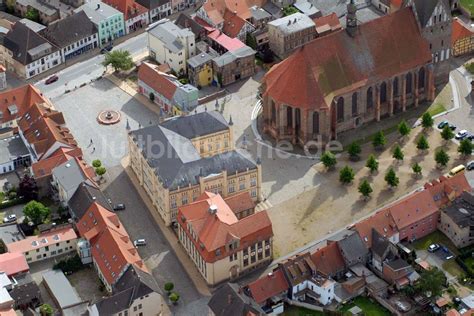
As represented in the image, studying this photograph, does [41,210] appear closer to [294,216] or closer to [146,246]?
[146,246]

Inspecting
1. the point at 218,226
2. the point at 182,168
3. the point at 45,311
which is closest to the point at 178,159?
the point at 182,168

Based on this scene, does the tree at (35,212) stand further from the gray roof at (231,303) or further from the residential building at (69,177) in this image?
the gray roof at (231,303)

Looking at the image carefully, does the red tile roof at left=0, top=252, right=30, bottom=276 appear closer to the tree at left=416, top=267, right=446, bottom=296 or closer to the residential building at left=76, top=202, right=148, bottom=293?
the residential building at left=76, top=202, right=148, bottom=293

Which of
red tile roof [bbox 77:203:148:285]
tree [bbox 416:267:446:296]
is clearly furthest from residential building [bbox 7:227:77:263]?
tree [bbox 416:267:446:296]

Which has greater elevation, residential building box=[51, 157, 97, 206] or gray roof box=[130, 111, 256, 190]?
gray roof box=[130, 111, 256, 190]

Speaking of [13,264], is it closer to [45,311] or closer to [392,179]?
[45,311]

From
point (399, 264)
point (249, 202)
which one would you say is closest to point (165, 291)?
point (249, 202)
